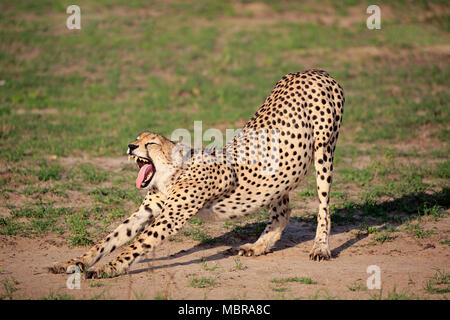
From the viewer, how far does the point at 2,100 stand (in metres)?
11.8

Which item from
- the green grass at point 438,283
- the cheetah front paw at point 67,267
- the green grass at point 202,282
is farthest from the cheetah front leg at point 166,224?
the green grass at point 438,283

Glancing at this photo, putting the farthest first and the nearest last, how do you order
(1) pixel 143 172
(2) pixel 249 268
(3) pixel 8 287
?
1. (2) pixel 249 268
2. (1) pixel 143 172
3. (3) pixel 8 287

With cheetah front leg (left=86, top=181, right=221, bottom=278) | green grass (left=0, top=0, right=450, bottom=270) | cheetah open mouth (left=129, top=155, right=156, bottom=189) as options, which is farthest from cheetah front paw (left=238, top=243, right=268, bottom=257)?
cheetah open mouth (left=129, top=155, right=156, bottom=189)

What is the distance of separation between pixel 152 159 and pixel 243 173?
823 millimetres

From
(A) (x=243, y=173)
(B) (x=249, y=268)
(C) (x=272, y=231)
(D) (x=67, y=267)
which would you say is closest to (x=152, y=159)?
(A) (x=243, y=173)

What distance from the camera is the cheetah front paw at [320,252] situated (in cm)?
600

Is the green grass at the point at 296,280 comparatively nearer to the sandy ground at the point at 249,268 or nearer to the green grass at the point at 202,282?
the sandy ground at the point at 249,268

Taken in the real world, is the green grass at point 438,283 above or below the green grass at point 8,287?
below

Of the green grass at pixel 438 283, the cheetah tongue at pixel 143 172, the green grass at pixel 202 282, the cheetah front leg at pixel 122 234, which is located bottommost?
the green grass at pixel 438 283

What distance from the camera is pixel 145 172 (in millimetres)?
5570

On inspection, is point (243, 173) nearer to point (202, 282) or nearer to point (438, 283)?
point (202, 282)

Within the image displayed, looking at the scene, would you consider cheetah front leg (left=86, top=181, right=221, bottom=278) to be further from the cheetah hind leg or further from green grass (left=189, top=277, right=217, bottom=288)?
the cheetah hind leg

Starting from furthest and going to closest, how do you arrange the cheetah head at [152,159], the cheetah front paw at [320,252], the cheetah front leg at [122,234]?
the cheetah front paw at [320,252] < the cheetah head at [152,159] < the cheetah front leg at [122,234]

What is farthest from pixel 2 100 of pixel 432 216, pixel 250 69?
pixel 432 216
